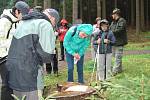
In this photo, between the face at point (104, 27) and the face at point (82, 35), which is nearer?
the face at point (82, 35)

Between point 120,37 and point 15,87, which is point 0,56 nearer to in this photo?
point 15,87

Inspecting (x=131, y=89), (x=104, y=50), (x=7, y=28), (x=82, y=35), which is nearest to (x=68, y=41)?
(x=82, y=35)

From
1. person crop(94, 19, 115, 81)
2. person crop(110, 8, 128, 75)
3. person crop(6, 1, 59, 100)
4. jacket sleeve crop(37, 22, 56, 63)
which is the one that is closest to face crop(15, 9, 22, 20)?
person crop(6, 1, 59, 100)

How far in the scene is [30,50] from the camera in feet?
20.0

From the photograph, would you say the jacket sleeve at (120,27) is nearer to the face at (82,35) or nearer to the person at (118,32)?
the person at (118,32)

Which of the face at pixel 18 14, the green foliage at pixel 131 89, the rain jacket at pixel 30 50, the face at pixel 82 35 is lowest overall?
the green foliage at pixel 131 89

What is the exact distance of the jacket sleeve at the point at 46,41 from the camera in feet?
19.7

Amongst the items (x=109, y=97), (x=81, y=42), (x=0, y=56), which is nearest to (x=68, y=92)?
(x=0, y=56)

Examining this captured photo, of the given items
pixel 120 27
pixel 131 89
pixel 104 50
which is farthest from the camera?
pixel 120 27

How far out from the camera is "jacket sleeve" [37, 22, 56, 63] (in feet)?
19.7

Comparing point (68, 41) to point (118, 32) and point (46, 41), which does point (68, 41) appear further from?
point (46, 41)

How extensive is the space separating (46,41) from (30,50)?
0.26 m

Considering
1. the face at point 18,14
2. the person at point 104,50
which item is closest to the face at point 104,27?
the person at point 104,50

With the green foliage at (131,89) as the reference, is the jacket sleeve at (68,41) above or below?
above
